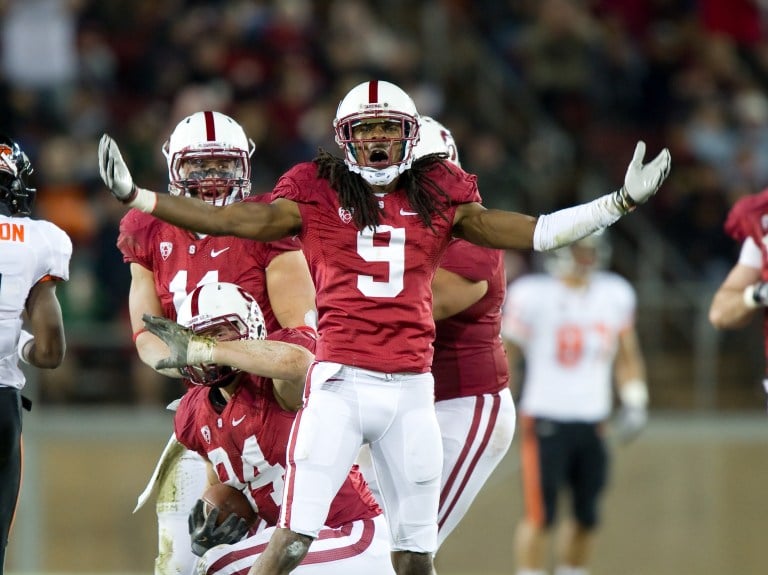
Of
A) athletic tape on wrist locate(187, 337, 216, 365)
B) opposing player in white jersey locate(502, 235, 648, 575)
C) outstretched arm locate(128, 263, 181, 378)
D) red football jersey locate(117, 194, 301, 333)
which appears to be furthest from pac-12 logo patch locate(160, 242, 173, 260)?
opposing player in white jersey locate(502, 235, 648, 575)

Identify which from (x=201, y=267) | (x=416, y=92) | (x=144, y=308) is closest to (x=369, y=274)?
(x=201, y=267)

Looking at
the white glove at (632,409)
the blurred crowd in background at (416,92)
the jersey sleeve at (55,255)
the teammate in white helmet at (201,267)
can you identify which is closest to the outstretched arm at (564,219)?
the teammate in white helmet at (201,267)

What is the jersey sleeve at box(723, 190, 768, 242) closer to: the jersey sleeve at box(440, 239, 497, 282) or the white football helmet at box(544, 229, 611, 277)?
the jersey sleeve at box(440, 239, 497, 282)

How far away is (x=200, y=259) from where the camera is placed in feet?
15.7

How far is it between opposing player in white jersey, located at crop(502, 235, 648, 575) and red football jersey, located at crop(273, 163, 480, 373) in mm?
3411

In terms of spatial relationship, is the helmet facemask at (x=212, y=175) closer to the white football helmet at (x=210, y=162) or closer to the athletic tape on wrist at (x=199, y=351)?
the white football helmet at (x=210, y=162)

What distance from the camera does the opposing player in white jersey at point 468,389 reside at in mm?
5168

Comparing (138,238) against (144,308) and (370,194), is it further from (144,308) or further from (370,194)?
(370,194)

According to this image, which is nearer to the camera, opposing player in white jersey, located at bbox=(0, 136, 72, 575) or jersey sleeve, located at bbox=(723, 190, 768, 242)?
opposing player in white jersey, located at bbox=(0, 136, 72, 575)

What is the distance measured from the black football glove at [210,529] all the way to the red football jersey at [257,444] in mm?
118

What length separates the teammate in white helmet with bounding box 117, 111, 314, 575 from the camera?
4.71 m

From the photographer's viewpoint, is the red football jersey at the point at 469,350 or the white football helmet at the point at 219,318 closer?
the white football helmet at the point at 219,318

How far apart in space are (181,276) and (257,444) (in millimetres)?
696

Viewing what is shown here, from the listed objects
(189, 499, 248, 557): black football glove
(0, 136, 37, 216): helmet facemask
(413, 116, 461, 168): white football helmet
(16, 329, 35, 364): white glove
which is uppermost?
(413, 116, 461, 168): white football helmet
